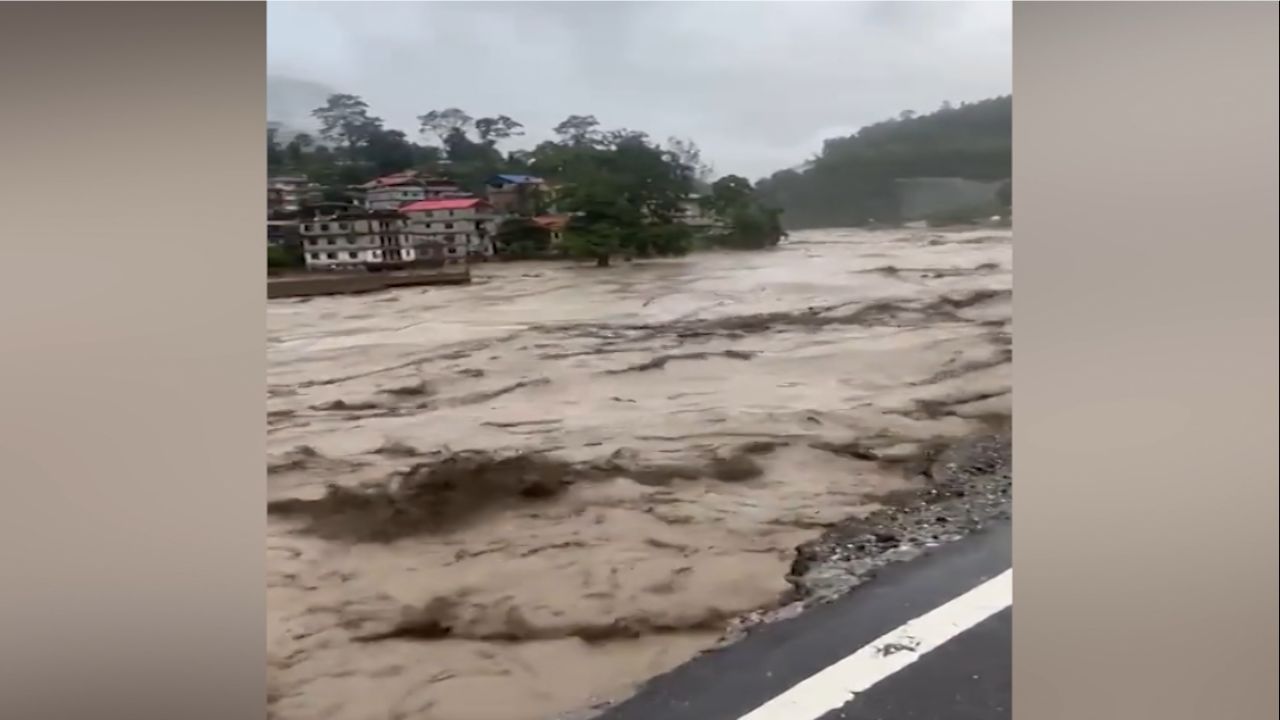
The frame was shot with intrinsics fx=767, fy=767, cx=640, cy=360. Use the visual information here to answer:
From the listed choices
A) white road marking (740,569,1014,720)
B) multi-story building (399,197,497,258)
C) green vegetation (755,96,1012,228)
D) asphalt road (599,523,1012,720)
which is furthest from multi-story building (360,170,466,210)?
white road marking (740,569,1014,720)

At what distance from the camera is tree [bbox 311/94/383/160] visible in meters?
1.15

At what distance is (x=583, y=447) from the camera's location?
3.92 ft

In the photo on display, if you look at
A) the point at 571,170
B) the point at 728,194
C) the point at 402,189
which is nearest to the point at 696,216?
the point at 728,194

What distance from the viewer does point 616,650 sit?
1143 millimetres

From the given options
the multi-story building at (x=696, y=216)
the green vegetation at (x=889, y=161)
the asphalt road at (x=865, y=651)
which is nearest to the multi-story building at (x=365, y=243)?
the multi-story building at (x=696, y=216)

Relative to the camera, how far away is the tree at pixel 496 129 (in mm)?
1178

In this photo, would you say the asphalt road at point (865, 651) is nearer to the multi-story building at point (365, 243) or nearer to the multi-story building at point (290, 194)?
the multi-story building at point (365, 243)

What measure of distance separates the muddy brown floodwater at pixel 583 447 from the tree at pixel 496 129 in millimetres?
202

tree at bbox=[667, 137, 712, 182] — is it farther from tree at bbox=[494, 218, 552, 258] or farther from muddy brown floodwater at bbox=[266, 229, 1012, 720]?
tree at bbox=[494, 218, 552, 258]

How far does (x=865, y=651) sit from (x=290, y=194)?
43.6 inches

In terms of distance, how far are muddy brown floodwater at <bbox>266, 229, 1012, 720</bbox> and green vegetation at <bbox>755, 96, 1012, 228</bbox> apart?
0.05 m

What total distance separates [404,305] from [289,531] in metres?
0.38
